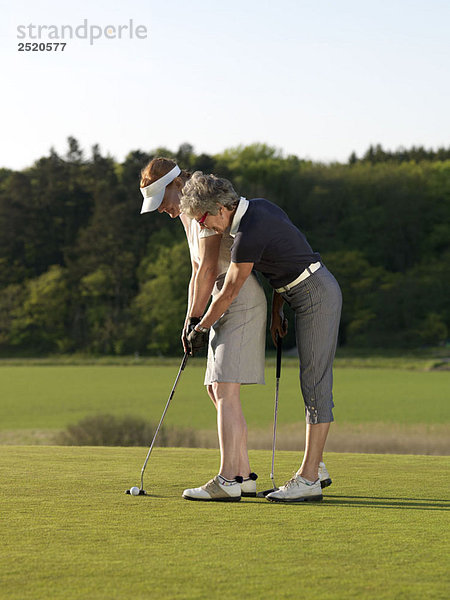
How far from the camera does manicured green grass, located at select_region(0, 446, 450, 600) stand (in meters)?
2.79

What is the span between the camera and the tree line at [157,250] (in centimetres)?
6900

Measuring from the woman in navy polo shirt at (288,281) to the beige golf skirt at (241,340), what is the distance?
0.34 ft

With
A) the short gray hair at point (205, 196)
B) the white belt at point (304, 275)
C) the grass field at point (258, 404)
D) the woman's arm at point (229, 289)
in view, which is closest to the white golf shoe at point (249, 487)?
the woman's arm at point (229, 289)

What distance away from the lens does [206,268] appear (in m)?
4.61

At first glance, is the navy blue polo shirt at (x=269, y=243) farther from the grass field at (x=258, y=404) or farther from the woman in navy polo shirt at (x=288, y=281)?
the grass field at (x=258, y=404)

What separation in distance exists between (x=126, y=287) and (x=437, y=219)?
25390 millimetres

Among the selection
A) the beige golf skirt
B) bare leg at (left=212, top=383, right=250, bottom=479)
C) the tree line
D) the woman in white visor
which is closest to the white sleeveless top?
the woman in white visor

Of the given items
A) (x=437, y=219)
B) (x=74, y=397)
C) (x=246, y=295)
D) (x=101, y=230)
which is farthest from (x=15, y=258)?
(x=246, y=295)

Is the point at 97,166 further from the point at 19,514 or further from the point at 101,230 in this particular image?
the point at 19,514

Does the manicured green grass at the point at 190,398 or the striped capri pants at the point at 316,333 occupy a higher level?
A: the striped capri pants at the point at 316,333

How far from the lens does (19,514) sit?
3949 mm

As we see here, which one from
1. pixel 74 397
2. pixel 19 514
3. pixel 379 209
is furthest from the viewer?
pixel 379 209

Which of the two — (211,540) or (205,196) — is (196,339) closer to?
(205,196)

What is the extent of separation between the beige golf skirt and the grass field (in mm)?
7530
